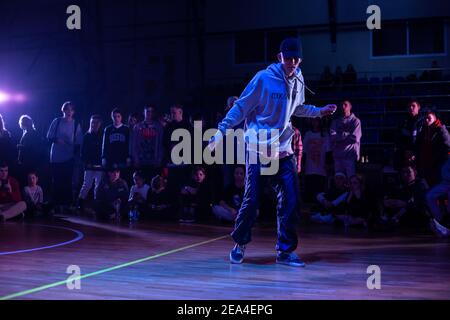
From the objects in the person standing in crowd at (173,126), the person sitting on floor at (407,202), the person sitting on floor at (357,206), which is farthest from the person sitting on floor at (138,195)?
the person sitting on floor at (407,202)

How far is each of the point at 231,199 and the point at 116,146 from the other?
222cm

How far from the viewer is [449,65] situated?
51.8ft

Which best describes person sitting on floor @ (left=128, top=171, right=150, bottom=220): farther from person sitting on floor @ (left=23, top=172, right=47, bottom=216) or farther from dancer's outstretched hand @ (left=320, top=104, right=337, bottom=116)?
dancer's outstretched hand @ (left=320, top=104, right=337, bottom=116)

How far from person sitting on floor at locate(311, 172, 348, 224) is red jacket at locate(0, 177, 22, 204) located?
4.84 metres

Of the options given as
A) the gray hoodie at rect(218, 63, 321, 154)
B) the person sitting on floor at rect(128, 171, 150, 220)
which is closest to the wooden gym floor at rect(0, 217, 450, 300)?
the gray hoodie at rect(218, 63, 321, 154)

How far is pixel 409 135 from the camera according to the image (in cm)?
854

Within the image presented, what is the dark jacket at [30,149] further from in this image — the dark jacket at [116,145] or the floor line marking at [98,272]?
the floor line marking at [98,272]

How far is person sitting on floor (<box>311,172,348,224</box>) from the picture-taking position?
27.4 feet

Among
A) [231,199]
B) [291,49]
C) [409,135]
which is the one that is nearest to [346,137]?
[409,135]

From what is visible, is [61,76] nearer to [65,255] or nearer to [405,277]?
[65,255]

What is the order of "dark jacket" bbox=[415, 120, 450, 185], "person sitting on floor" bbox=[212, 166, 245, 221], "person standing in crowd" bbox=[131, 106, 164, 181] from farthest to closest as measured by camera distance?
"person standing in crowd" bbox=[131, 106, 164, 181]
"person sitting on floor" bbox=[212, 166, 245, 221]
"dark jacket" bbox=[415, 120, 450, 185]

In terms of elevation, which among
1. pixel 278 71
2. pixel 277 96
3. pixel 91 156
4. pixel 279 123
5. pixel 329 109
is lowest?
pixel 91 156

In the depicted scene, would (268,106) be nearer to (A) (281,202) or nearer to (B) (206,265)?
(A) (281,202)
